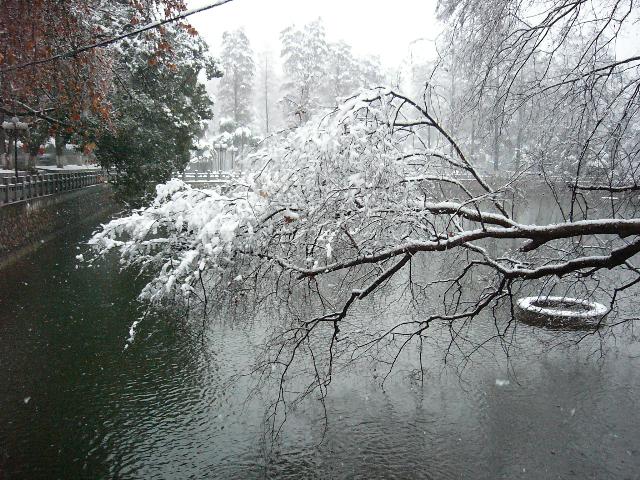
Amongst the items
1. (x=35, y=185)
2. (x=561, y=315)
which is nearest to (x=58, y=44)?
(x=561, y=315)

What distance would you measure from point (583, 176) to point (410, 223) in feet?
12.6

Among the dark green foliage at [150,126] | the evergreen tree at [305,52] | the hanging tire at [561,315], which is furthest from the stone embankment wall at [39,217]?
the evergreen tree at [305,52]

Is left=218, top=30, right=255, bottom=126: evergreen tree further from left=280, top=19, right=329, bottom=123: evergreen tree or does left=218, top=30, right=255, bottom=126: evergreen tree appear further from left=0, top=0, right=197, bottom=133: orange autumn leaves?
left=0, top=0, right=197, bottom=133: orange autumn leaves

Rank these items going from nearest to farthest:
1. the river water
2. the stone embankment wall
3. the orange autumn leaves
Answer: the river water, the orange autumn leaves, the stone embankment wall

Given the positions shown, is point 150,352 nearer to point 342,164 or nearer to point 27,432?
point 27,432

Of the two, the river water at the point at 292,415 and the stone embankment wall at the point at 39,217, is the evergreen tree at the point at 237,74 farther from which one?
the river water at the point at 292,415

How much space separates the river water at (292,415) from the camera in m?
6.95

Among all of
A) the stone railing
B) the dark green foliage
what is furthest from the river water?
the dark green foliage

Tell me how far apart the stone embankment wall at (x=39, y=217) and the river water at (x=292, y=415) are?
19.0ft

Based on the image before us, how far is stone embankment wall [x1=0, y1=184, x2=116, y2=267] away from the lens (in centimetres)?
1631

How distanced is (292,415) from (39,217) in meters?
16.2

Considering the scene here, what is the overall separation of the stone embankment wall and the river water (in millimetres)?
5782

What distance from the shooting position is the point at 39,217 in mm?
20062

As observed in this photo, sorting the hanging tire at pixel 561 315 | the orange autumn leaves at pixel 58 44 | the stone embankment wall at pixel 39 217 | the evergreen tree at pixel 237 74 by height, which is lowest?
the hanging tire at pixel 561 315
